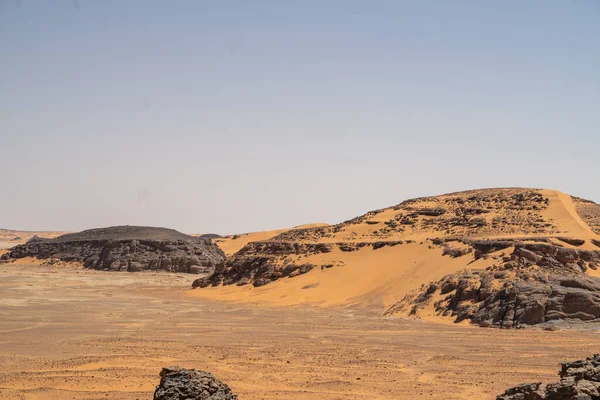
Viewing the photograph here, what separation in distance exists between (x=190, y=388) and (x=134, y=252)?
69309 millimetres

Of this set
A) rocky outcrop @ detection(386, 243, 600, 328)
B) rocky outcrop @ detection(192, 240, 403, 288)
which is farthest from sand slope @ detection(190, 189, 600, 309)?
rocky outcrop @ detection(386, 243, 600, 328)

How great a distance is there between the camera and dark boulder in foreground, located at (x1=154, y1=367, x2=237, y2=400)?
11367mm

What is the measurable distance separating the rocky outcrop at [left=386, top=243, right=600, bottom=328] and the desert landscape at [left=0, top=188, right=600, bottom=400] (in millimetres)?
75

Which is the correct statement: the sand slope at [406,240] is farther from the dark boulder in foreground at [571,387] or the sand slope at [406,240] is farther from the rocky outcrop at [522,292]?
the dark boulder in foreground at [571,387]

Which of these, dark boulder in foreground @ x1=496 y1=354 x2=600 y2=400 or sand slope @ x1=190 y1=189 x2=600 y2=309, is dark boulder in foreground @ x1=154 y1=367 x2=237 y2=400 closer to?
dark boulder in foreground @ x1=496 y1=354 x2=600 y2=400

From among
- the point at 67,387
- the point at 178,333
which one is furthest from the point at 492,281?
the point at 67,387

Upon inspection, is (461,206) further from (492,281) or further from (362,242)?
(492,281)

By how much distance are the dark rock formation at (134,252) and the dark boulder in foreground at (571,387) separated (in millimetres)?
67045

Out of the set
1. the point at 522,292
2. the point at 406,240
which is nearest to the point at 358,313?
the point at 522,292

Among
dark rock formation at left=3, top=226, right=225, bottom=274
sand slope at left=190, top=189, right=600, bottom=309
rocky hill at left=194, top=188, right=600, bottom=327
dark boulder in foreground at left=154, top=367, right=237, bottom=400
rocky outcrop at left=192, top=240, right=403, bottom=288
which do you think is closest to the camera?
dark boulder in foreground at left=154, top=367, right=237, bottom=400

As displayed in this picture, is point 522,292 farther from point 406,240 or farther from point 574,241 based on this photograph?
point 406,240

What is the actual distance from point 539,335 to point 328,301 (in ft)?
48.5

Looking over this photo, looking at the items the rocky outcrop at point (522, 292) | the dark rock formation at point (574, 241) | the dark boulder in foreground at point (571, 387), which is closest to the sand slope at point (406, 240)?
the dark rock formation at point (574, 241)

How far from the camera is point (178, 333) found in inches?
1009
